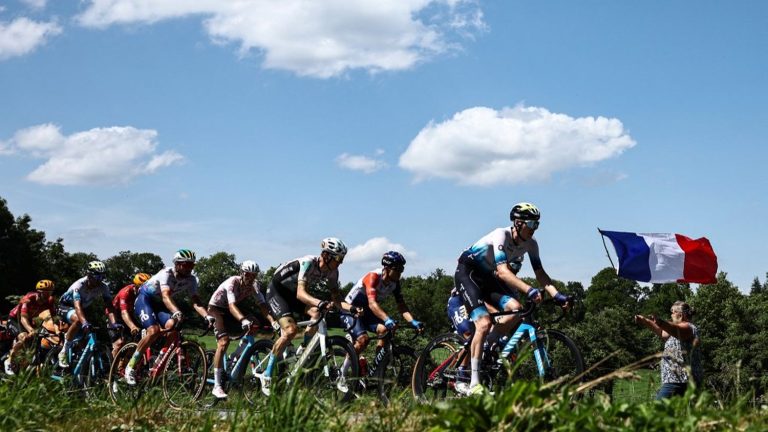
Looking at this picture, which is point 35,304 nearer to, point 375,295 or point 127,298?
point 127,298

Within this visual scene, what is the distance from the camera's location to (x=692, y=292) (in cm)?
7756

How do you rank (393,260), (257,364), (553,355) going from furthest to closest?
(393,260)
(257,364)
(553,355)

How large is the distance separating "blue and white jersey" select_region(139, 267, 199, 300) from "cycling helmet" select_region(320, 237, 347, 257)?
316 cm

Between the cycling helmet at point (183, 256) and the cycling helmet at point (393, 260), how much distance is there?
2948mm

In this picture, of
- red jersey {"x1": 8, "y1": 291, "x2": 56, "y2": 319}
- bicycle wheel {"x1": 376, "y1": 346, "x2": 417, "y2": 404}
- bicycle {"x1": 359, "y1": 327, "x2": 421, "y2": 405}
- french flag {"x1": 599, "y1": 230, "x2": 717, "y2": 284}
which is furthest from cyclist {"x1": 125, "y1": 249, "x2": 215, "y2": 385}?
french flag {"x1": 599, "y1": 230, "x2": 717, "y2": 284}

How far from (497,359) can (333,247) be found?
256 centimetres

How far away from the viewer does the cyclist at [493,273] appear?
10188mm

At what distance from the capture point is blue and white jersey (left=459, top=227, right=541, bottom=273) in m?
10.2

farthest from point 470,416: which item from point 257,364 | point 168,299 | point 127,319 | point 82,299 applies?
point 82,299

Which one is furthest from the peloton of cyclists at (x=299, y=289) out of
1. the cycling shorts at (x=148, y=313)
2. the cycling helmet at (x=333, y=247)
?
the cycling shorts at (x=148, y=313)

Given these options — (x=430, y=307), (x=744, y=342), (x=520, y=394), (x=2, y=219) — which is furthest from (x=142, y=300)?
(x=430, y=307)

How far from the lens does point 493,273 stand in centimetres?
1052

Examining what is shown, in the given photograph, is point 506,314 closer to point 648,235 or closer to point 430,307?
point 648,235

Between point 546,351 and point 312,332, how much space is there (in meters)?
3.12
